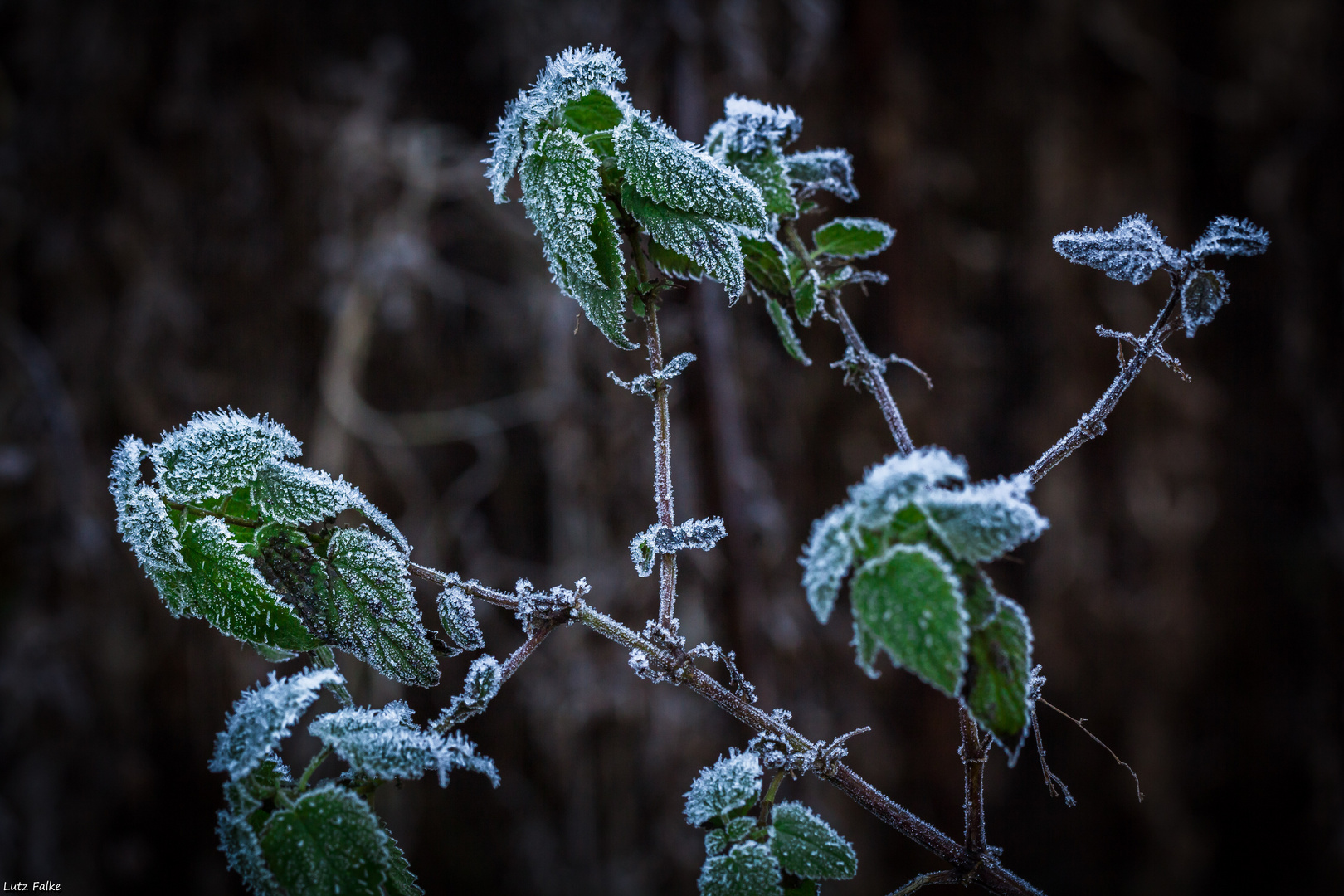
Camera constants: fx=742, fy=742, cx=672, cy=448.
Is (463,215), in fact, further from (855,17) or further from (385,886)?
(385,886)

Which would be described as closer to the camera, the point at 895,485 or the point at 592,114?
the point at 895,485

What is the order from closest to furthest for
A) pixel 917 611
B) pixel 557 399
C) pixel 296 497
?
pixel 917 611 < pixel 296 497 < pixel 557 399

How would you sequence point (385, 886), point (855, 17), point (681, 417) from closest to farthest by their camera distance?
point (385, 886), point (681, 417), point (855, 17)

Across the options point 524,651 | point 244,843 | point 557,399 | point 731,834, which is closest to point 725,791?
point 731,834

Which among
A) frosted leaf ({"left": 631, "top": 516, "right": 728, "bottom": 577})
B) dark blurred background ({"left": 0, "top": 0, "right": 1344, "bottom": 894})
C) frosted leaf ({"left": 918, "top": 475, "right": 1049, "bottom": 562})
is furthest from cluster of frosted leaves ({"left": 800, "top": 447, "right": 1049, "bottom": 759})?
dark blurred background ({"left": 0, "top": 0, "right": 1344, "bottom": 894})

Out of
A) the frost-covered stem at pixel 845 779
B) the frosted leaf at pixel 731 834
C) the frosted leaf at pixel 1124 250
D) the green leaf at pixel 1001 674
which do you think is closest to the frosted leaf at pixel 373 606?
the frost-covered stem at pixel 845 779

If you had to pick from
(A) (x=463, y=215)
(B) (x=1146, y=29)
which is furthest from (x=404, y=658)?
(B) (x=1146, y=29)

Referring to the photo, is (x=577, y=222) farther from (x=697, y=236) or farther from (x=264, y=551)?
(x=264, y=551)
